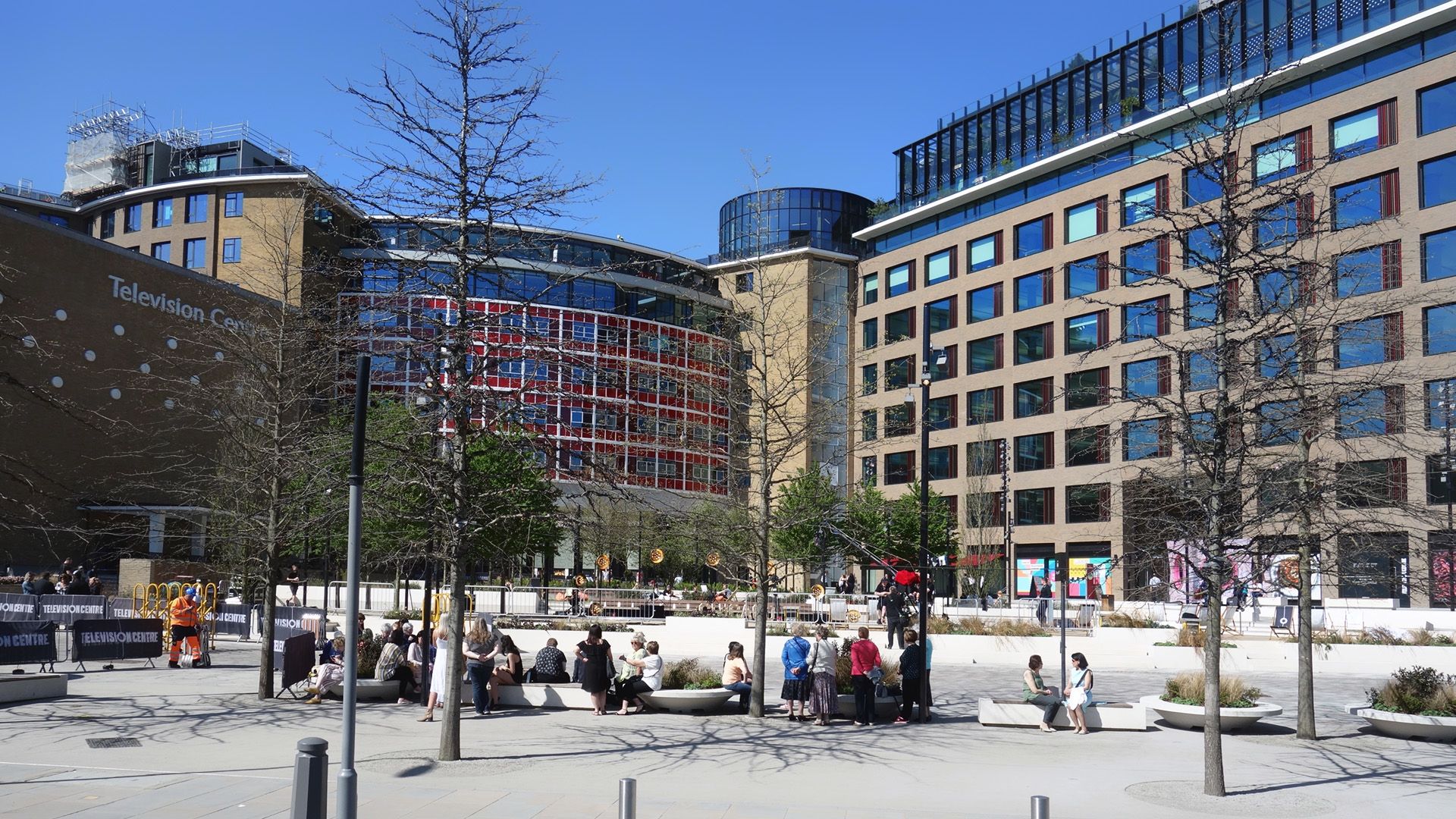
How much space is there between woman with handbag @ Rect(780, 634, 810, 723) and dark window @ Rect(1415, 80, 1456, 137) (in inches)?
1578

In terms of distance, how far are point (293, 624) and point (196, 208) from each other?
53.0m

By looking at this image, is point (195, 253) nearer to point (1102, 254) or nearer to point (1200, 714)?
point (1102, 254)

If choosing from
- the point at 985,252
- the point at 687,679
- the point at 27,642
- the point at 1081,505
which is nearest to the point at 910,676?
the point at 687,679

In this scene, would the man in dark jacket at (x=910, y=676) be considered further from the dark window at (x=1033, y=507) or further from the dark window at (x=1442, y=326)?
the dark window at (x=1033, y=507)

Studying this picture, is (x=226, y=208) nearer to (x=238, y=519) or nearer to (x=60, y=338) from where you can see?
(x=60, y=338)

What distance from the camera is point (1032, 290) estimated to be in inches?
2501

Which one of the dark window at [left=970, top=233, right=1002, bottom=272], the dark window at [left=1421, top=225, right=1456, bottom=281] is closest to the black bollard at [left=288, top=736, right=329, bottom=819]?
the dark window at [left=1421, top=225, right=1456, bottom=281]

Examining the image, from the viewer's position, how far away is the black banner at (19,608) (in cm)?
2991

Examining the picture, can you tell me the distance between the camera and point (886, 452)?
70375 millimetres

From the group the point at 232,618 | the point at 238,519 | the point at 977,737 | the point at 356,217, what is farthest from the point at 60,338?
the point at 977,737

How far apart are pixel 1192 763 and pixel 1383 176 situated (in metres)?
40.3

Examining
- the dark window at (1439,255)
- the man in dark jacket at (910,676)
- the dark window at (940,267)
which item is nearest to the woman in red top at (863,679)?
the man in dark jacket at (910,676)

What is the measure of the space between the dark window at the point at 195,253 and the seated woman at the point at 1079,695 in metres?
68.4

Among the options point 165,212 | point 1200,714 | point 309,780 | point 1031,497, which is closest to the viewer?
point 309,780
